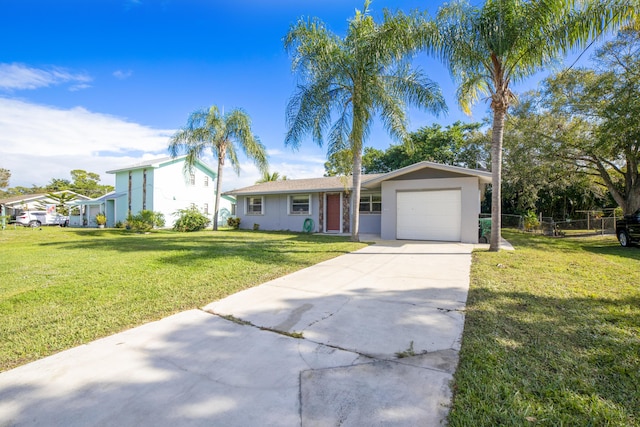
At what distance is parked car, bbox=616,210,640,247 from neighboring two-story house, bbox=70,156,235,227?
2305 cm

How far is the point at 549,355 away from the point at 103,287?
6442 millimetres

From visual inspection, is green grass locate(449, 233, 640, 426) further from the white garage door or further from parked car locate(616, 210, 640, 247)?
parked car locate(616, 210, 640, 247)

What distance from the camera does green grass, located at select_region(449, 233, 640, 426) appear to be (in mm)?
2010

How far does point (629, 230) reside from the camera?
11148 millimetres

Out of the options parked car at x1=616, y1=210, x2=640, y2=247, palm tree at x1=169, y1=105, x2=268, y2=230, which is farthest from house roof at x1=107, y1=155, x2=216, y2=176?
parked car at x1=616, y1=210, x2=640, y2=247

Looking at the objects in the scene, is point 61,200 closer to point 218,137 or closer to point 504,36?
point 218,137

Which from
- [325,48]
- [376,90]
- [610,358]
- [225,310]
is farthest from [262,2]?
[610,358]

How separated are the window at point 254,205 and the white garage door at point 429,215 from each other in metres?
10.1

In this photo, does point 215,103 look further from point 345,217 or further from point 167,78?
point 345,217

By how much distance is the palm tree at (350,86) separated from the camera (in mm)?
9867

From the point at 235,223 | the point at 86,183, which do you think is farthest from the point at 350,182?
the point at 86,183

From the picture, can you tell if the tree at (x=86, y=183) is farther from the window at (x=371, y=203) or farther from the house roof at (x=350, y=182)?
the window at (x=371, y=203)

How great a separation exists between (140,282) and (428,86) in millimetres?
10234

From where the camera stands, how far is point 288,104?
10.8 m
